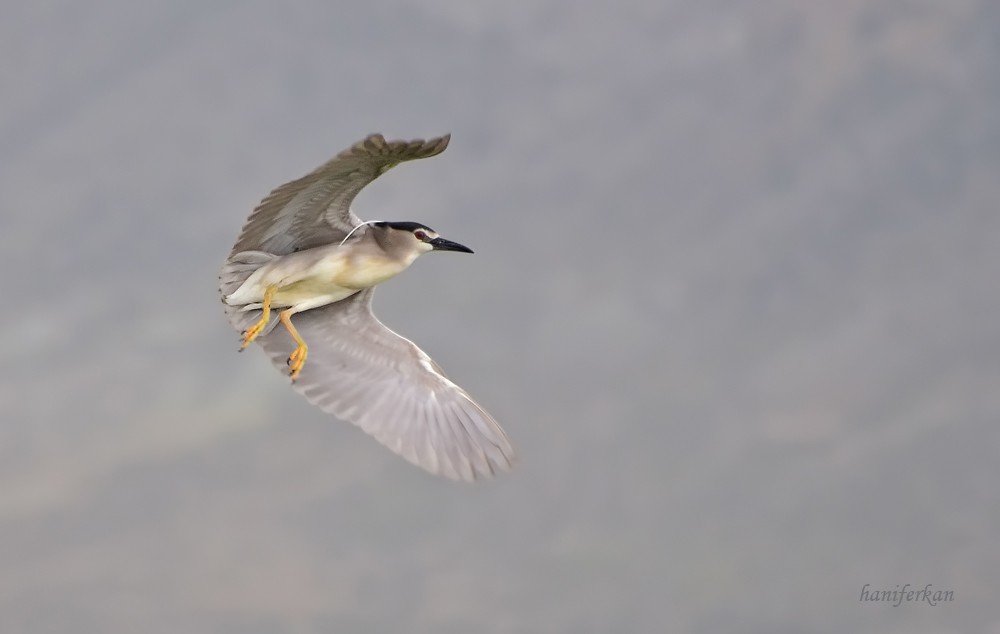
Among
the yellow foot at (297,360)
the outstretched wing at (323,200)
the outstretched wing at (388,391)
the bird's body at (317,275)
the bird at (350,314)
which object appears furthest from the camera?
the outstretched wing at (388,391)

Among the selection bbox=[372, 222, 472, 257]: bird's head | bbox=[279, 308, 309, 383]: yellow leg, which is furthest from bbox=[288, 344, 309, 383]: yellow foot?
bbox=[372, 222, 472, 257]: bird's head

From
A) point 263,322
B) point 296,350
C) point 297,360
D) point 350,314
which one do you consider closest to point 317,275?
point 263,322

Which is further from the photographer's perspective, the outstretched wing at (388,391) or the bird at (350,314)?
the outstretched wing at (388,391)

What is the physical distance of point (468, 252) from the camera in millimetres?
11961

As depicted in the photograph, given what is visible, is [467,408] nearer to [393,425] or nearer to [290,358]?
[393,425]

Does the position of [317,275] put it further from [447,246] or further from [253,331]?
[447,246]

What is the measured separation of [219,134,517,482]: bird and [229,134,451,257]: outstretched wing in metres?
0.01

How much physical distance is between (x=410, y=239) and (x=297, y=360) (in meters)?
2.05

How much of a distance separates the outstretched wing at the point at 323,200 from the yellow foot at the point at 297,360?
49.3 inches

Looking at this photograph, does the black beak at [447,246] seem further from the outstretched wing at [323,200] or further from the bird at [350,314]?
the outstretched wing at [323,200]

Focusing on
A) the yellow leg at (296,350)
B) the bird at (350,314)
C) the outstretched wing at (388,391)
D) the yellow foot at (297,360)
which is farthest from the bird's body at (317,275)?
the outstretched wing at (388,391)

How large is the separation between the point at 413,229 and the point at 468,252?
0.71m

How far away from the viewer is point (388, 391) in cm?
1297

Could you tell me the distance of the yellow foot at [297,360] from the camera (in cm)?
1205
